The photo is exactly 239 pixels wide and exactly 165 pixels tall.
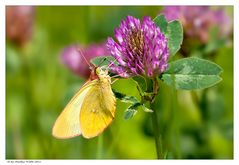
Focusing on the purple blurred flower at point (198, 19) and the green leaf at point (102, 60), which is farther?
the purple blurred flower at point (198, 19)

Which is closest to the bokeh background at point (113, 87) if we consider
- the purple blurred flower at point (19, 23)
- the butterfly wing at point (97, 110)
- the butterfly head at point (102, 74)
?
the purple blurred flower at point (19, 23)

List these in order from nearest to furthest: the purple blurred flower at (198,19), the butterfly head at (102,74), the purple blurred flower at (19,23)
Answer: the butterfly head at (102,74)
the purple blurred flower at (198,19)
the purple blurred flower at (19,23)

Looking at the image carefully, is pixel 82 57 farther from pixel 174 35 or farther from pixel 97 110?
pixel 174 35

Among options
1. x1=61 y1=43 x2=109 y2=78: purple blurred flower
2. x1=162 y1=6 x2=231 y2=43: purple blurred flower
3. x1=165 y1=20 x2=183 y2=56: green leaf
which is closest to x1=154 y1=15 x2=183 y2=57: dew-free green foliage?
x1=165 y1=20 x2=183 y2=56: green leaf

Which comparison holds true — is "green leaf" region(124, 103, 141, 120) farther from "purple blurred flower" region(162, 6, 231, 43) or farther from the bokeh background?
"purple blurred flower" region(162, 6, 231, 43)

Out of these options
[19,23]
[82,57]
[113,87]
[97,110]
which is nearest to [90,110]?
[97,110]

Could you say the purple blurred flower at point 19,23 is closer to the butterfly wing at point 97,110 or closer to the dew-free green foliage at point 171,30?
the butterfly wing at point 97,110
